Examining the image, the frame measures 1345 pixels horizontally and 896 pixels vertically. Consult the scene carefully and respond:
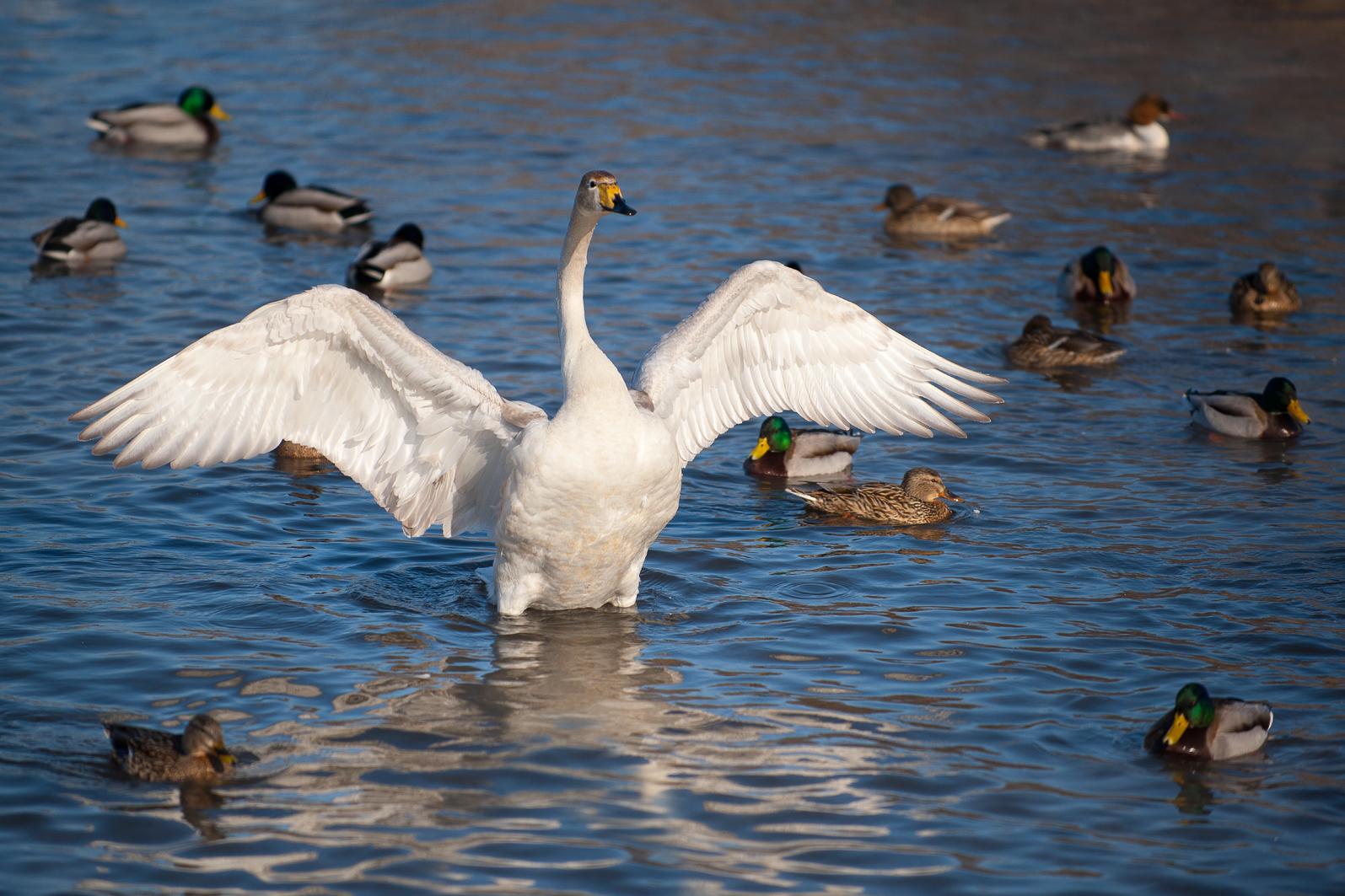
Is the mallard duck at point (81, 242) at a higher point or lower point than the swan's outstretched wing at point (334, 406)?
higher

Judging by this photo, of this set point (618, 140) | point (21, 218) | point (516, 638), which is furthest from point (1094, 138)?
point (516, 638)

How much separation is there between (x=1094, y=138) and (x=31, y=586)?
54.0 ft

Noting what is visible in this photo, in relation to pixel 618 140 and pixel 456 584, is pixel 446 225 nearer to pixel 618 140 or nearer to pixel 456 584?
pixel 618 140

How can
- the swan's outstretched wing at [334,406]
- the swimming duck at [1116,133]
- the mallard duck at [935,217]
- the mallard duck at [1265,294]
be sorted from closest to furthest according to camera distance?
1. the swan's outstretched wing at [334,406]
2. the mallard duck at [1265,294]
3. the mallard duck at [935,217]
4. the swimming duck at [1116,133]

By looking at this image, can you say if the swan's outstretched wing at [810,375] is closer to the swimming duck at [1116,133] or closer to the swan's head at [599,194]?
the swan's head at [599,194]

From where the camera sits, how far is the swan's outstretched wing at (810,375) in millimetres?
10070

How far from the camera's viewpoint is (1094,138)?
73.1 feet

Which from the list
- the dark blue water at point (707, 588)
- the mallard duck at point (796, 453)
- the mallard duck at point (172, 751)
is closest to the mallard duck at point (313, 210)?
the dark blue water at point (707, 588)

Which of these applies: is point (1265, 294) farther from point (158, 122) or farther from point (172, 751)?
point (158, 122)

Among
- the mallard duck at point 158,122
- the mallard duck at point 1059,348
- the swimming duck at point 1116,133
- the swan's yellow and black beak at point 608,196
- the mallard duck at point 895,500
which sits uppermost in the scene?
the swimming duck at point 1116,133

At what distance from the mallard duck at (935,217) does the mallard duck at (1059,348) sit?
3819 mm

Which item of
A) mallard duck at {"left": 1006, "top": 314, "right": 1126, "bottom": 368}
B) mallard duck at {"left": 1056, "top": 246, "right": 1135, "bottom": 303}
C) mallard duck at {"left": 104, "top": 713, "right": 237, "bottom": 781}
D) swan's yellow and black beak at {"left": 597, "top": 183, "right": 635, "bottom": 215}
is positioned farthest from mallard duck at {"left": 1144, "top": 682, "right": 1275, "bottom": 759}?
mallard duck at {"left": 1056, "top": 246, "right": 1135, "bottom": 303}

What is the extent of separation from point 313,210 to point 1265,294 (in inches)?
394

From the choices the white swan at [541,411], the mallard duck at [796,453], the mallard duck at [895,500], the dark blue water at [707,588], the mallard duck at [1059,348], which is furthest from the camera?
the mallard duck at [1059,348]
